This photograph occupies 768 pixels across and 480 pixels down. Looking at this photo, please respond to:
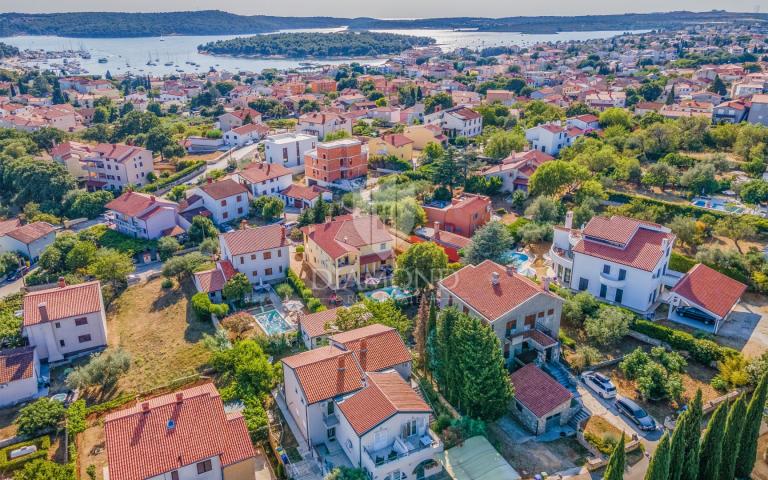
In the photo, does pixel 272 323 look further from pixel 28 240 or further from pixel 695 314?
pixel 28 240

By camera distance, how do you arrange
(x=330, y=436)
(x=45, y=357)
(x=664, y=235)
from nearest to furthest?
(x=330, y=436), (x=45, y=357), (x=664, y=235)

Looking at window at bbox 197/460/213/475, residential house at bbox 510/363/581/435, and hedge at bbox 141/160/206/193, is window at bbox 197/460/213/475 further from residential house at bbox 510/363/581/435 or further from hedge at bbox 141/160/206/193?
hedge at bbox 141/160/206/193

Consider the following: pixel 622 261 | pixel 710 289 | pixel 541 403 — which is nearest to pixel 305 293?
pixel 541 403

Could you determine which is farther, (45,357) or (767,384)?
(45,357)

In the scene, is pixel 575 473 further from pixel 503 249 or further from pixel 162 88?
pixel 162 88

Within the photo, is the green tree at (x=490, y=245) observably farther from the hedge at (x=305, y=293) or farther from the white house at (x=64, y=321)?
the white house at (x=64, y=321)

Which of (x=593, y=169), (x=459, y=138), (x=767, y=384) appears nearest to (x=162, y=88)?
(x=459, y=138)
